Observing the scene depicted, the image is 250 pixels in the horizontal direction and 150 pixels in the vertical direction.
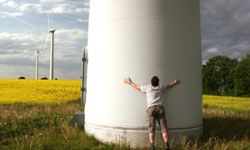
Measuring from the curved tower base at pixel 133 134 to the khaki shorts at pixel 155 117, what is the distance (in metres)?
0.59

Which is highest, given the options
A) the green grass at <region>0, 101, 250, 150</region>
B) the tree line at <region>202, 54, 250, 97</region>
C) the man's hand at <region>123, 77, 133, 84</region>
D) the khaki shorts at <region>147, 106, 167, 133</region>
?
the tree line at <region>202, 54, 250, 97</region>

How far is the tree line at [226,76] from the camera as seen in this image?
82.1 m

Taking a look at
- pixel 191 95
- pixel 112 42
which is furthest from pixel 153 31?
pixel 191 95

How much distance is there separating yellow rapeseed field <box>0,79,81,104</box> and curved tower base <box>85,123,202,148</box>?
14479mm

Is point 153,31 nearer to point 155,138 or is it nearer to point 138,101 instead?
point 138,101

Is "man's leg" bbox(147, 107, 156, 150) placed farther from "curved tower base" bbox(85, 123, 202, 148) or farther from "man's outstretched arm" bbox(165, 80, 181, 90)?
"man's outstretched arm" bbox(165, 80, 181, 90)

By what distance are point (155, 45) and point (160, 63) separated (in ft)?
1.70

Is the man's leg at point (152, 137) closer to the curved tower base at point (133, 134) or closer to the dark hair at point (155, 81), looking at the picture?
the curved tower base at point (133, 134)

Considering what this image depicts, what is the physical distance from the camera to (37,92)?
108ft

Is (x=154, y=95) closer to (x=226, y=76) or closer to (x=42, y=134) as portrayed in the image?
(x=42, y=134)

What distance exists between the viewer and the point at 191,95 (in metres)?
13.9

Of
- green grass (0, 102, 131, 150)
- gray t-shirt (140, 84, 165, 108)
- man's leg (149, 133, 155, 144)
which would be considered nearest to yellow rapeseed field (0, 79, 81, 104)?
green grass (0, 102, 131, 150)

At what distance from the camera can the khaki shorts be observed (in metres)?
12.4

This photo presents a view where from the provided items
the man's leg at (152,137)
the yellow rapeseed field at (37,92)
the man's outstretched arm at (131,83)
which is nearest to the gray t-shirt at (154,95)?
the man's outstretched arm at (131,83)
